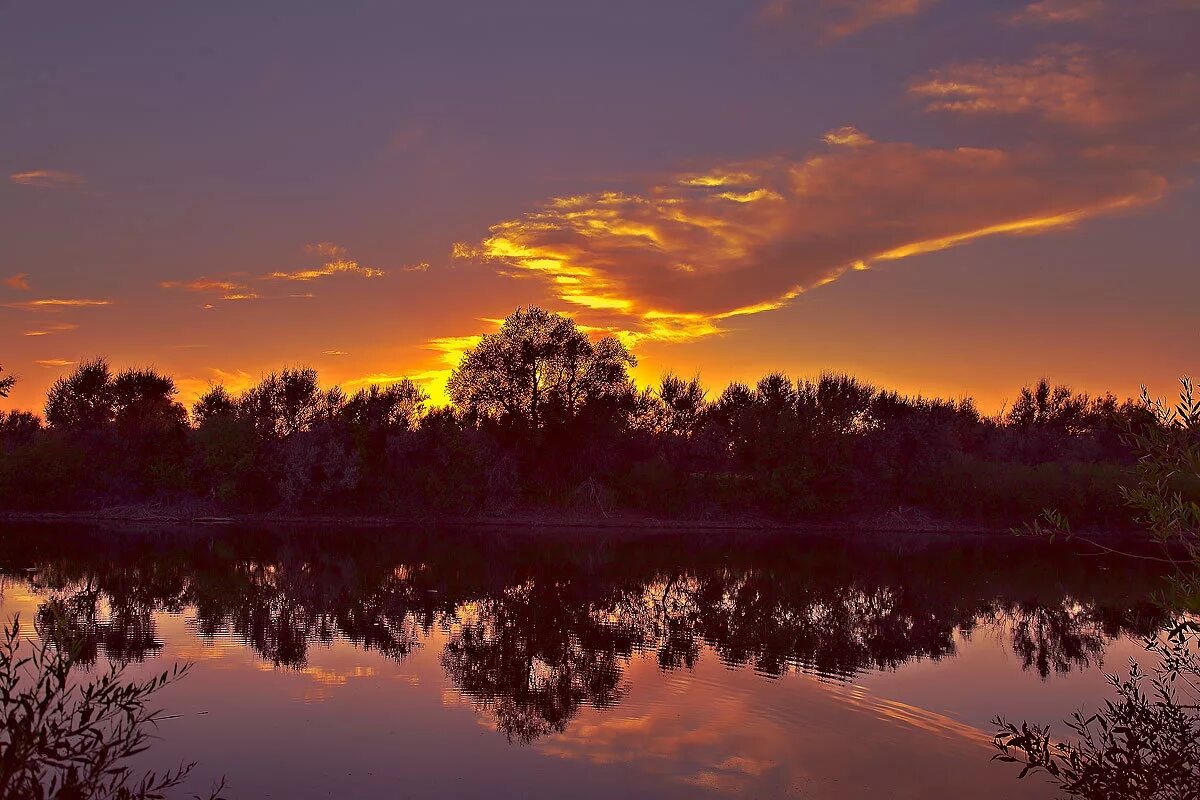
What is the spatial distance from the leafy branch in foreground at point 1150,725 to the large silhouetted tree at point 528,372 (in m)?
48.0

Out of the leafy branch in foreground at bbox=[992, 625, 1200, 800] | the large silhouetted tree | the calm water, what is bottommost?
the calm water

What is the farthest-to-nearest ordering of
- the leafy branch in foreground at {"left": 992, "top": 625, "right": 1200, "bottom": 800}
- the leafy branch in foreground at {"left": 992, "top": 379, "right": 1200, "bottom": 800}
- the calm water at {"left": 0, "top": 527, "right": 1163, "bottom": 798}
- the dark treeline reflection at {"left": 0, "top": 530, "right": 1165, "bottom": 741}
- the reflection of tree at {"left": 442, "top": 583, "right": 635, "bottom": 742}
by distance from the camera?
the dark treeline reflection at {"left": 0, "top": 530, "right": 1165, "bottom": 741}, the reflection of tree at {"left": 442, "top": 583, "right": 635, "bottom": 742}, the calm water at {"left": 0, "top": 527, "right": 1163, "bottom": 798}, the leafy branch in foreground at {"left": 992, "top": 625, "right": 1200, "bottom": 800}, the leafy branch in foreground at {"left": 992, "top": 379, "right": 1200, "bottom": 800}

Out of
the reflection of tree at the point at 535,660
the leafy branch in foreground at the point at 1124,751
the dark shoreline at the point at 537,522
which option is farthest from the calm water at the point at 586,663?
the dark shoreline at the point at 537,522

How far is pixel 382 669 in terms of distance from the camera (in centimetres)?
1664

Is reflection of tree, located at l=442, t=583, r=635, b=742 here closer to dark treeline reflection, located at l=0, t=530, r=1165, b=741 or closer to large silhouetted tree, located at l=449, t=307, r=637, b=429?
dark treeline reflection, located at l=0, t=530, r=1165, b=741

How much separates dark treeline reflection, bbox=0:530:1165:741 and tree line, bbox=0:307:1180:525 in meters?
13.4

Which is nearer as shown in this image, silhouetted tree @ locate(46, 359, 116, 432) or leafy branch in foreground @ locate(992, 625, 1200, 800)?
leafy branch in foreground @ locate(992, 625, 1200, 800)

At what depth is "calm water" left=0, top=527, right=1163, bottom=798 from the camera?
37.2 ft

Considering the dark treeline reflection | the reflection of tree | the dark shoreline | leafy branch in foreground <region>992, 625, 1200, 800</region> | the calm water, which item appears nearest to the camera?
leafy branch in foreground <region>992, 625, 1200, 800</region>

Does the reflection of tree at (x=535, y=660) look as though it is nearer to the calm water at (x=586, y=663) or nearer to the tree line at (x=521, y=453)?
the calm water at (x=586, y=663)

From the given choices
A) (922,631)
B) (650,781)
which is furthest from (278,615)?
(922,631)

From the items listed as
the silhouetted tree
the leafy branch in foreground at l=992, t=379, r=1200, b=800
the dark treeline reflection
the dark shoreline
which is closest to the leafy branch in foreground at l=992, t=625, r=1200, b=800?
the leafy branch in foreground at l=992, t=379, r=1200, b=800

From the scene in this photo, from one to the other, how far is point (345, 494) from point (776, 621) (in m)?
38.6

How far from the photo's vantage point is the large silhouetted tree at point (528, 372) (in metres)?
61.3
